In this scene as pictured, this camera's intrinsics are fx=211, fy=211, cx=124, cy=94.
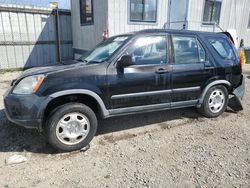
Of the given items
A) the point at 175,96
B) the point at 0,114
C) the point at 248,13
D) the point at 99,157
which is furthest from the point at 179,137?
the point at 248,13

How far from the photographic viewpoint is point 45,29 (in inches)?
406

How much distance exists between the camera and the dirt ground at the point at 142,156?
2604 millimetres

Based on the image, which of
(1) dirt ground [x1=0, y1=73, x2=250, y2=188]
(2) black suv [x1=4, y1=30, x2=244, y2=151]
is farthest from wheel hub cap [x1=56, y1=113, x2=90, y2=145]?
(1) dirt ground [x1=0, y1=73, x2=250, y2=188]

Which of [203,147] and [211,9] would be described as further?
[211,9]

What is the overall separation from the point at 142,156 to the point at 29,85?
1951 millimetres

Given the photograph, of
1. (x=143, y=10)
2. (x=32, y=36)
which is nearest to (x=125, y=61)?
(x=143, y=10)

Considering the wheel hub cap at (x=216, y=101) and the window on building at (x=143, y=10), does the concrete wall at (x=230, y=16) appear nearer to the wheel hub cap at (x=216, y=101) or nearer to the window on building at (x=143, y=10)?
the window on building at (x=143, y=10)

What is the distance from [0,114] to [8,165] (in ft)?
6.63

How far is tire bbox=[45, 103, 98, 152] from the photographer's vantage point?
10.1ft

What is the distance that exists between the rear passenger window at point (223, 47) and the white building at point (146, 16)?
4259 mm

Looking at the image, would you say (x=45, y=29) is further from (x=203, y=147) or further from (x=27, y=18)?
(x=203, y=147)

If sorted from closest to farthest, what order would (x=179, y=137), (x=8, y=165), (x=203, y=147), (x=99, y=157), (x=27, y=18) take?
(x=8, y=165) < (x=99, y=157) < (x=203, y=147) < (x=179, y=137) < (x=27, y=18)

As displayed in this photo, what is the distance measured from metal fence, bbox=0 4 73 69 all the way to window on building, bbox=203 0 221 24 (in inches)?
265

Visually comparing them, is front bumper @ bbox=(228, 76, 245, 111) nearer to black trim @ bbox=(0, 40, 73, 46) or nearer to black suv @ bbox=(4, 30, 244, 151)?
black suv @ bbox=(4, 30, 244, 151)
